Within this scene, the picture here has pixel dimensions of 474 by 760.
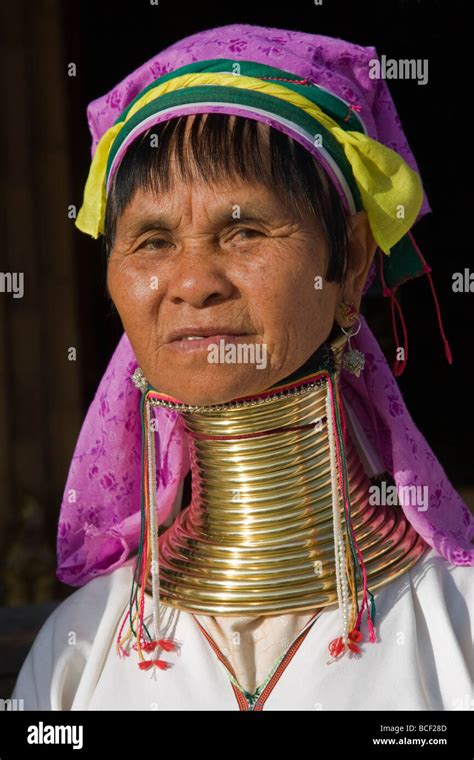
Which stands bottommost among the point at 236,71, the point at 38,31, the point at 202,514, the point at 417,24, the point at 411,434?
the point at 202,514

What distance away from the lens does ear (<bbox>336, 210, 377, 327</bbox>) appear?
2133 millimetres

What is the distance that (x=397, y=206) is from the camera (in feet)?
6.85

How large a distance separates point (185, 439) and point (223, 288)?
20.9 inches

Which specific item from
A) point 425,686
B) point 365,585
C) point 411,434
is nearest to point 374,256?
point 411,434

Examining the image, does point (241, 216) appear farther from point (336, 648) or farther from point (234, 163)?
point (336, 648)

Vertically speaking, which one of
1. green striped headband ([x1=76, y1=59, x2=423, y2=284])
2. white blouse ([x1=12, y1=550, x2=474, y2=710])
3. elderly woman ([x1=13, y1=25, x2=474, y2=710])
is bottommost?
white blouse ([x1=12, y1=550, x2=474, y2=710])

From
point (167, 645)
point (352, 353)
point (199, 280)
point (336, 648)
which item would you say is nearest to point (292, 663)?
point (336, 648)

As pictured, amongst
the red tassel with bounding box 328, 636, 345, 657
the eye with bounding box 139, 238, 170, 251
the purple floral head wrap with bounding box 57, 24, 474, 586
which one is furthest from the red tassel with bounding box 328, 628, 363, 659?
the eye with bounding box 139, 238, 170, 251

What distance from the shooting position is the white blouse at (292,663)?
6.50 feet

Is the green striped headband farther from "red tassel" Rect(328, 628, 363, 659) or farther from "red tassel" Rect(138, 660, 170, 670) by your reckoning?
"red tassel" Rect(138, 660, 170, 670)

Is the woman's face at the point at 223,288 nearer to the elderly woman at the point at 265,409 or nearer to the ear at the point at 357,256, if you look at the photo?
the elderly woman at the point at 265,409

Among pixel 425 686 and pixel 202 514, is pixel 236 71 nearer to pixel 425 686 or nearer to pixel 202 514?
pixel 202 514

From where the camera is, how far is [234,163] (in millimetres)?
1938

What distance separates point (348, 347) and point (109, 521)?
2.20 ft
